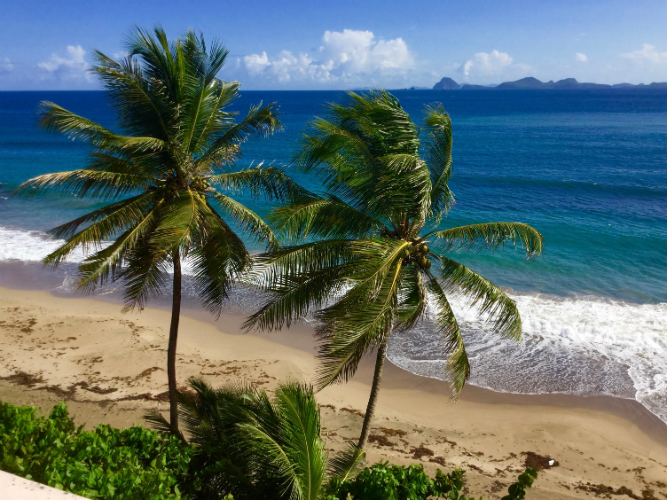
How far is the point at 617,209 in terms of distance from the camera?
30.3 metres

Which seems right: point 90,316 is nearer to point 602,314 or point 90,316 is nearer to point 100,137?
point 100,137

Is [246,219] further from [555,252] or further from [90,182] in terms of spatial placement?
[555,252]

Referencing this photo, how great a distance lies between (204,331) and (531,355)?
943 cm

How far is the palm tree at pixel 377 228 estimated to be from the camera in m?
7.55

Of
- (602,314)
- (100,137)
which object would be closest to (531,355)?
(602,314)

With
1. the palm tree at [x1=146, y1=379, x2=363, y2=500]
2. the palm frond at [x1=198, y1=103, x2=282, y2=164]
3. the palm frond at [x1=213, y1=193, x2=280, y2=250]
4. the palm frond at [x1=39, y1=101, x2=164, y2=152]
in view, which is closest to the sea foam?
the palm frond at [x1=213, y1=193, x2=280, y2=250]

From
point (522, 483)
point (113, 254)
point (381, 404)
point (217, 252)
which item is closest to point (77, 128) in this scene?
point (113, 254)

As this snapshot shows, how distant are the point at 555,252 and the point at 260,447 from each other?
2125 cm

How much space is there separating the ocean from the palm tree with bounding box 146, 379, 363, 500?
17.0ft

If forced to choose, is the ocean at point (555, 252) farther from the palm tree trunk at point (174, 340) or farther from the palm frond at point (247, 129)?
the palm tree trunk at point (174, 340)

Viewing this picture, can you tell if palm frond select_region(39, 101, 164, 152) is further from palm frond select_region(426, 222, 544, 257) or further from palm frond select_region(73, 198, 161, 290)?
palm frond select_region(426, 222, 544, 257)

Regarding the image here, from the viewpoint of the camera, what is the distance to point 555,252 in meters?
24.1

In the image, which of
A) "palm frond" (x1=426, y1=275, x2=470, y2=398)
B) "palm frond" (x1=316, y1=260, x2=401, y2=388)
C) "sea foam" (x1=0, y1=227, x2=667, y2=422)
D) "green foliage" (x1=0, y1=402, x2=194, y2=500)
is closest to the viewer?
"green foliage" (x1=0, y1=402, x2=194, y2=500)

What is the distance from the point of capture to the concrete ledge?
300 centimetres
